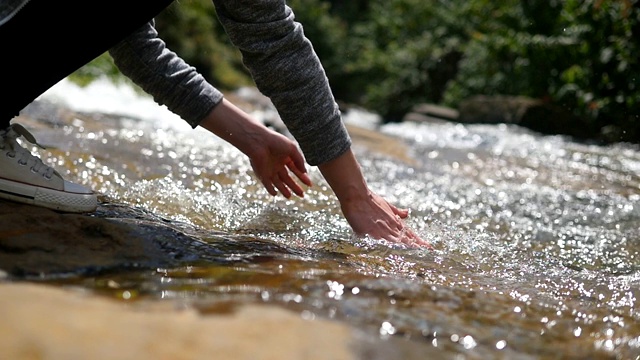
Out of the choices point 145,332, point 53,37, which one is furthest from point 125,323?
point 53,37

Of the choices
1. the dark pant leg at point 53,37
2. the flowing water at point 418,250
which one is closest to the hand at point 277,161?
the flowing water at point 418,250

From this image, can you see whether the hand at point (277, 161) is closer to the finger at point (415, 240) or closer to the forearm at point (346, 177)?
the forearm at point (346, 177)

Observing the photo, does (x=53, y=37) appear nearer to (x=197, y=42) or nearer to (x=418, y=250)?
(x=418, y=250)

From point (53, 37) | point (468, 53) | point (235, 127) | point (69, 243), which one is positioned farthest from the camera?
point (468, 53)

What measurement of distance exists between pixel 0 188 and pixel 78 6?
44 cm

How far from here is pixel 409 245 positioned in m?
1.98

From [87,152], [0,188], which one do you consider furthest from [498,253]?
[87,152]

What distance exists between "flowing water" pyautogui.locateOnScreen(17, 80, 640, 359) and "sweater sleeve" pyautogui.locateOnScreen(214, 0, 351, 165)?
0.28 metres

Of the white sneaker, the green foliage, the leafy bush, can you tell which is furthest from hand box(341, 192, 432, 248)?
the green foliage

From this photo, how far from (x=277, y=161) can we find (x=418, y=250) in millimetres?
527

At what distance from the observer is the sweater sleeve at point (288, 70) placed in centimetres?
181

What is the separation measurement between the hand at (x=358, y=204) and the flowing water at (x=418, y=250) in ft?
0.19

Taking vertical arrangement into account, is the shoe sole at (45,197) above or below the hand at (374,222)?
above

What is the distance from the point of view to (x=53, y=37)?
5.51 feet
